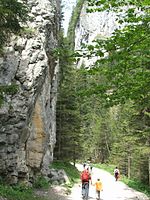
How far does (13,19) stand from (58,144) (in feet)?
78.0

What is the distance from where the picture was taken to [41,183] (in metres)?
20.6

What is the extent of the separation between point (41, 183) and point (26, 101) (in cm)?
518

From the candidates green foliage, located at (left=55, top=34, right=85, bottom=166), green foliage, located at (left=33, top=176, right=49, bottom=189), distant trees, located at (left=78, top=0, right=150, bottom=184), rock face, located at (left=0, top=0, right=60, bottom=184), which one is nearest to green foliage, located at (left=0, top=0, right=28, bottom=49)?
distant trees, located at (left=78, top=0, right=150, bottom=184)

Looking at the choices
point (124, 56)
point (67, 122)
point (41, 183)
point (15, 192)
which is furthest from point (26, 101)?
point (67, 122)

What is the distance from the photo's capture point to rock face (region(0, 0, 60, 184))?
17.6m

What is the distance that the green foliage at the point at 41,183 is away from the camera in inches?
784

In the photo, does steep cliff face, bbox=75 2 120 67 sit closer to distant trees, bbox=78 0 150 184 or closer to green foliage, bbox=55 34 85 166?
green foliage, bbox=55 34 85 166

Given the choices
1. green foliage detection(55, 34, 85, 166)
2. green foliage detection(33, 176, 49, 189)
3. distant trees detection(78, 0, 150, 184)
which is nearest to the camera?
distant trees detection(78, 0, 150, 184)

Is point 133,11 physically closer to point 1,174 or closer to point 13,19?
point 13,19

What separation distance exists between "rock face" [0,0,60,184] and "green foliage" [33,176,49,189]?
445mm

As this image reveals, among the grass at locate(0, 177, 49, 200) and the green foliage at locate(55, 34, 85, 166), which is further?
the green foliage at locate(55, 34, 85, 166)

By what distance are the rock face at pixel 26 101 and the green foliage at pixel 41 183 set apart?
1.46ft

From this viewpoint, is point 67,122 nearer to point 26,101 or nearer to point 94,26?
point 26,101

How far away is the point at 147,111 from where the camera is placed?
81.5ft
